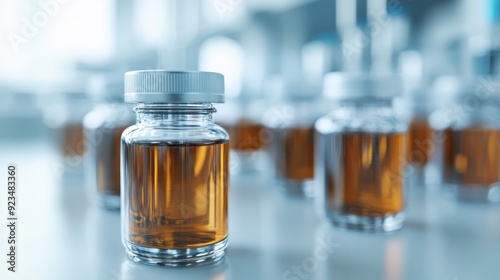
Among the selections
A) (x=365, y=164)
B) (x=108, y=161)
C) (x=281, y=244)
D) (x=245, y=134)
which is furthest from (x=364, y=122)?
(x=245, y=134)

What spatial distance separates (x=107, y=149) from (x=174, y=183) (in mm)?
378

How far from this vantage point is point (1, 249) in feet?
2.24

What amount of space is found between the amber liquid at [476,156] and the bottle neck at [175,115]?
64 cm

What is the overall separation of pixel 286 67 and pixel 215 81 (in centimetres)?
174

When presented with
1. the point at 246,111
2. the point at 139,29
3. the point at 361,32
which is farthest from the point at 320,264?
the point at 139,29

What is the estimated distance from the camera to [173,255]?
598 mm

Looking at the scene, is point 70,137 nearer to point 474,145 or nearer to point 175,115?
point 175,115

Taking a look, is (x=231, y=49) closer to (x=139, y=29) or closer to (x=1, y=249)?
(x=139, y=29)

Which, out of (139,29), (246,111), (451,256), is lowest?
(451,256)

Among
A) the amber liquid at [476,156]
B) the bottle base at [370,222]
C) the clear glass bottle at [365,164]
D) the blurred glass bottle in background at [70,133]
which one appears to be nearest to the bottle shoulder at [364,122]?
the clear glass bottle at [365,164]

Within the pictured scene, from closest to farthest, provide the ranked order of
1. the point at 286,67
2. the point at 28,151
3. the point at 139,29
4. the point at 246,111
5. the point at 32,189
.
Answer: the point at 32,189, the point at 246,111, the point at 28,151, the point at 286,67, the point at 139,29

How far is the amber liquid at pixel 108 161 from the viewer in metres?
0.94

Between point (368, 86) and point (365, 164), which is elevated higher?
point (368, 86)

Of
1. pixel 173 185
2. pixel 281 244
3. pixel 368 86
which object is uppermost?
pixel 368 86
